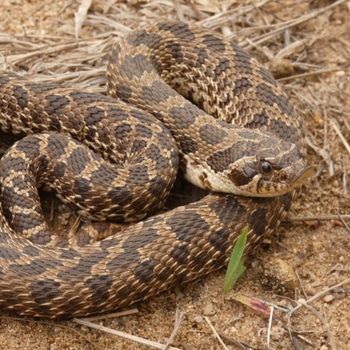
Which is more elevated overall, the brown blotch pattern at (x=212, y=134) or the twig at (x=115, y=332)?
the brown blotch pattern at (x=212, y=134)

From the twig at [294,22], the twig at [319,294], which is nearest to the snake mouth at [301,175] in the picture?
the twig at [319,294]

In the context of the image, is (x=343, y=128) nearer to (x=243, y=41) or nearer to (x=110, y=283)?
(x=243, y=41)

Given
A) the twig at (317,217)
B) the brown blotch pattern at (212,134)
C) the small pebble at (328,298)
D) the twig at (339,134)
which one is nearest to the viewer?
the small pebble at (328,298)

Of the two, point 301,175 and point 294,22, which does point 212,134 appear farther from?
point 294,22

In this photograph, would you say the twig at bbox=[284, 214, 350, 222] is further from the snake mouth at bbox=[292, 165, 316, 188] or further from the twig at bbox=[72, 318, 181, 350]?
the twig at bbox=[72, 318, 181, 350]

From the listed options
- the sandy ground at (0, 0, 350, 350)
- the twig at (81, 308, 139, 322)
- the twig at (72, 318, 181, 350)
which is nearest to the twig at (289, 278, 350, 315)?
the sandy ground at (0, 0, 350, 350)

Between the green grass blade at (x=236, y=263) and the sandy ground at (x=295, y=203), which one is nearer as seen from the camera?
the green grass blade at (x=236, y=263)

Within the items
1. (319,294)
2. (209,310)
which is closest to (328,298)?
(319,294)

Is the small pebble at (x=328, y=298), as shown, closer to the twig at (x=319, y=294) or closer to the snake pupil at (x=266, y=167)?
the twig at (x=319, y=294)
